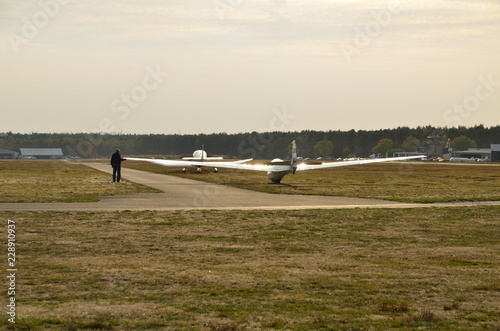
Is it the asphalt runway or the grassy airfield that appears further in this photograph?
the asphalt runway

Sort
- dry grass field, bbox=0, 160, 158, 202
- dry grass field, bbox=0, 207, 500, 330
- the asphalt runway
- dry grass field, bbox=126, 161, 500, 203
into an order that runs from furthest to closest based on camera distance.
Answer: dry grass field, bbox=126, 161, 500, 203 < dry grass field, bbox=0, 160, 158, 202 < the asphalt runway < dry grass field, bbox=0, 207, 500, 330

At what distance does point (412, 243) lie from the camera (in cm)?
1661

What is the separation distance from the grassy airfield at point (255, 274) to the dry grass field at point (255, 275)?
0.03 m

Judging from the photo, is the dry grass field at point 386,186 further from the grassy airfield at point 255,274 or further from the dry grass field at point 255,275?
the grassy airfield at point 255,274

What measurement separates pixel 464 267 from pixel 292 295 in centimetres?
514

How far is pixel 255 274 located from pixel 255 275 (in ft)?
0.31

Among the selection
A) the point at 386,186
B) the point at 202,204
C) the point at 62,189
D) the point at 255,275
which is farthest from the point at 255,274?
the point at 386,186

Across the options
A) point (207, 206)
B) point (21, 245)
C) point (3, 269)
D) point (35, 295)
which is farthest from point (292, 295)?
point (207, 206)

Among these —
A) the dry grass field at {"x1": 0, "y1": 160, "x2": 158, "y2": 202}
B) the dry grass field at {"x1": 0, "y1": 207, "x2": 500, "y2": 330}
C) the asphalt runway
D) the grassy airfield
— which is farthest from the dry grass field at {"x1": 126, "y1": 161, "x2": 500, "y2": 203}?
the grassy airfield

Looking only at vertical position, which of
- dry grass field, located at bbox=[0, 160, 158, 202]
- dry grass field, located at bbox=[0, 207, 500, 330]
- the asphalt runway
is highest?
dry grass field, located at bbox=[0, 207, 500, 330]

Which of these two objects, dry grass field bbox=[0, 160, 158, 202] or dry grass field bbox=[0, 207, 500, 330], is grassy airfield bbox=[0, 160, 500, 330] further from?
dry grass field bbox=[0, 160, 158, 202]

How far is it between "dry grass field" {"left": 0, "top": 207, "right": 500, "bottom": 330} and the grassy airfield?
3 cm

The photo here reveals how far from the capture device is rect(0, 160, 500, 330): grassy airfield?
8656mm

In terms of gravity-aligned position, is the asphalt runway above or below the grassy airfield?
below
